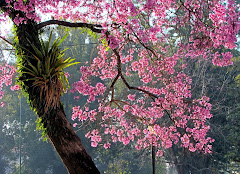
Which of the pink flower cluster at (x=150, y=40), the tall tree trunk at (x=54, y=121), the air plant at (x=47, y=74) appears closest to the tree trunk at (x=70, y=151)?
the tall tree trunk at (x=54, y=121)

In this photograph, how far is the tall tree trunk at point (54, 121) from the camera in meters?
4.37

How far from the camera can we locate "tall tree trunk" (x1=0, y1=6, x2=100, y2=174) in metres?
4.37

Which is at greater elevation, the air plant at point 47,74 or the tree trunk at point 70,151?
the air plant at point 47,74

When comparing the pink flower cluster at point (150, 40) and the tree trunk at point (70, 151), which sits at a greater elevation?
the pink flower cluster at point (150, 40)

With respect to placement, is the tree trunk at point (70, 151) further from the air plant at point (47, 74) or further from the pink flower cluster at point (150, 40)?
the pink flower cluster at point (150, 40)

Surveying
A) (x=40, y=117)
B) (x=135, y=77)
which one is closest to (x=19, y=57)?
(x=40, y=117)

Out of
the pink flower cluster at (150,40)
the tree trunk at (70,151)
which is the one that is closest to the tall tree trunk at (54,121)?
the tree trunk at (70,151)

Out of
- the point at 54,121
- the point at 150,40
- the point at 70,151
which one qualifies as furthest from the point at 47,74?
the point at 150,40

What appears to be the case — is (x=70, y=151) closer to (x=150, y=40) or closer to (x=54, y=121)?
(x=54, y=121)

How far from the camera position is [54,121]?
14.9 ft

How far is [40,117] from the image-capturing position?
4.65 meters

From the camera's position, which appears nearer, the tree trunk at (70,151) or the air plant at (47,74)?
the tree trunk at (70,151)

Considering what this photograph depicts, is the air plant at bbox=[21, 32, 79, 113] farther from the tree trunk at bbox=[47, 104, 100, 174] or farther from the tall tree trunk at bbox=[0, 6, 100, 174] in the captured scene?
the tree trunk at bbox=[47, 104, 100, 174]

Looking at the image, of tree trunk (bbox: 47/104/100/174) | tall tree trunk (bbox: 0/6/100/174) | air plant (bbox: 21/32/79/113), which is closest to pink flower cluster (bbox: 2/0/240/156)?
tall tree trunk (bbox: 0/6/100/174)
